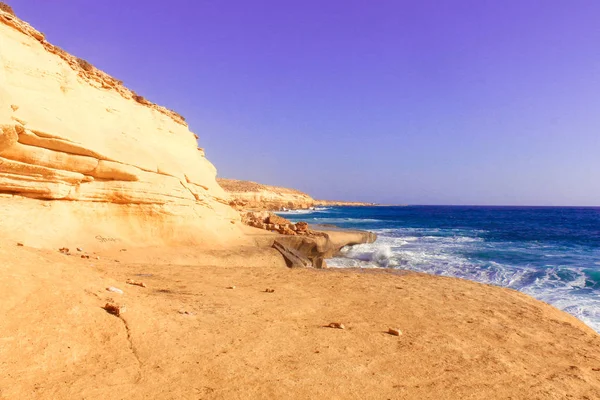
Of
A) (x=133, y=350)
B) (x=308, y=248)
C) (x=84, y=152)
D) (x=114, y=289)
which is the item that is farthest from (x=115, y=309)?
(x=308, y=248)

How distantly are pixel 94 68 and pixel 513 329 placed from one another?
13305mm

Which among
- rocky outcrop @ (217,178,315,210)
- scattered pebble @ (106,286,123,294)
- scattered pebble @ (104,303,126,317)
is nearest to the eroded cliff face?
scattered pebble @ (106,286,123,294)

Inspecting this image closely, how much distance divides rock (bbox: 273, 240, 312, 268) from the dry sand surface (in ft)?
20.0

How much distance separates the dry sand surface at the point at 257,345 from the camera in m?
3.47

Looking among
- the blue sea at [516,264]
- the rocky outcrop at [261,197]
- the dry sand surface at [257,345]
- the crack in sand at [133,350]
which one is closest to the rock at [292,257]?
the blue sea at [516,264]

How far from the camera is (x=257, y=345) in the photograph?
4539mm

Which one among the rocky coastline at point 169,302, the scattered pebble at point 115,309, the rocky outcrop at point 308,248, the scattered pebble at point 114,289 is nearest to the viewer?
the rocky coastline at point 169,302

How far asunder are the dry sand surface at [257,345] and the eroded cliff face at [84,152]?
3.30 metres

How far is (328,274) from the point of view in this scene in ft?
33.5

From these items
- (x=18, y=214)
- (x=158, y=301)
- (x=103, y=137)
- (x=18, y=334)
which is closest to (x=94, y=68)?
(x=103, y=137)

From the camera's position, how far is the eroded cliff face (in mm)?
8508

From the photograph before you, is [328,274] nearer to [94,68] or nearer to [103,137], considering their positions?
[103,137]

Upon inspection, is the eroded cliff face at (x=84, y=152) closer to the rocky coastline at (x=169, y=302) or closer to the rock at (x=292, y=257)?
the rocky coastline at (x=169, y=302)

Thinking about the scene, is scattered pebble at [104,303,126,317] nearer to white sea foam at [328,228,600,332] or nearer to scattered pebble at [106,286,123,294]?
scattered pebble at [106,286,123,294]
